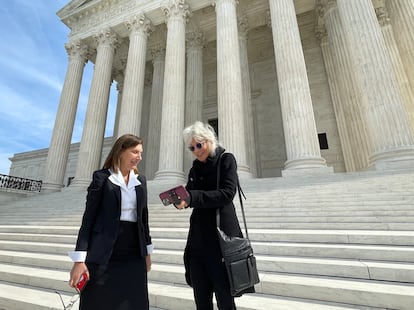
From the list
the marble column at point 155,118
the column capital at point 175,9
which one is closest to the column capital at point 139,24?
the column capital at point 175,9

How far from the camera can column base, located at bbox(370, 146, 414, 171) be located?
8453 mm

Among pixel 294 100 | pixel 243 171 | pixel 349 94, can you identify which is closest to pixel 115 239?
pixel 243 171

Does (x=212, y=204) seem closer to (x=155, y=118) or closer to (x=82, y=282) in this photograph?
(x=82, y=282)

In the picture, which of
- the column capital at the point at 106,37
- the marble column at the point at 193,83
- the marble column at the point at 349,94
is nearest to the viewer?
the marble column at the point at 349,94

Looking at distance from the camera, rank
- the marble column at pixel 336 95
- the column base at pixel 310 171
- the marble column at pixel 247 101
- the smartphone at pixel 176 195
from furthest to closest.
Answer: the marble column at pixel 336 95
the marble column at pixel 247 101
the column base at pixel 310 171
the smartphone at pixel 176 195

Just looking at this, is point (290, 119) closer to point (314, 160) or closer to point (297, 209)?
point (314, 160)

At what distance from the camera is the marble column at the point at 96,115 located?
1512 cm

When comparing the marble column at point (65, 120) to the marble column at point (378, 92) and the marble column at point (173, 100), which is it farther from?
the marble column at point (378, 92)

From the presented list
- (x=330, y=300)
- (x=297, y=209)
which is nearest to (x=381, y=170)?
(x=297, y=209)

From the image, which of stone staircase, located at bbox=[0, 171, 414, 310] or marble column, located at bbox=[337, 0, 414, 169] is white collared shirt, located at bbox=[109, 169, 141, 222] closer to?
stone staircase, located at bbox=[0, 171, 414, 310]

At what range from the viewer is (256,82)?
20203mm

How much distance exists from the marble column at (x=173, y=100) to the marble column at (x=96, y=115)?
5.53 m

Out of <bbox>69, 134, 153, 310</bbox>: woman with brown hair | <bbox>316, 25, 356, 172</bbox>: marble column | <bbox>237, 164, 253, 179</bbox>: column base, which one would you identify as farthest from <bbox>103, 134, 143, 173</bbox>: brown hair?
<bbox>316, 25, 356, 172</bbox>: marble column

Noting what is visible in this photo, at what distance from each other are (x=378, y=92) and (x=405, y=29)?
6.35 meters
